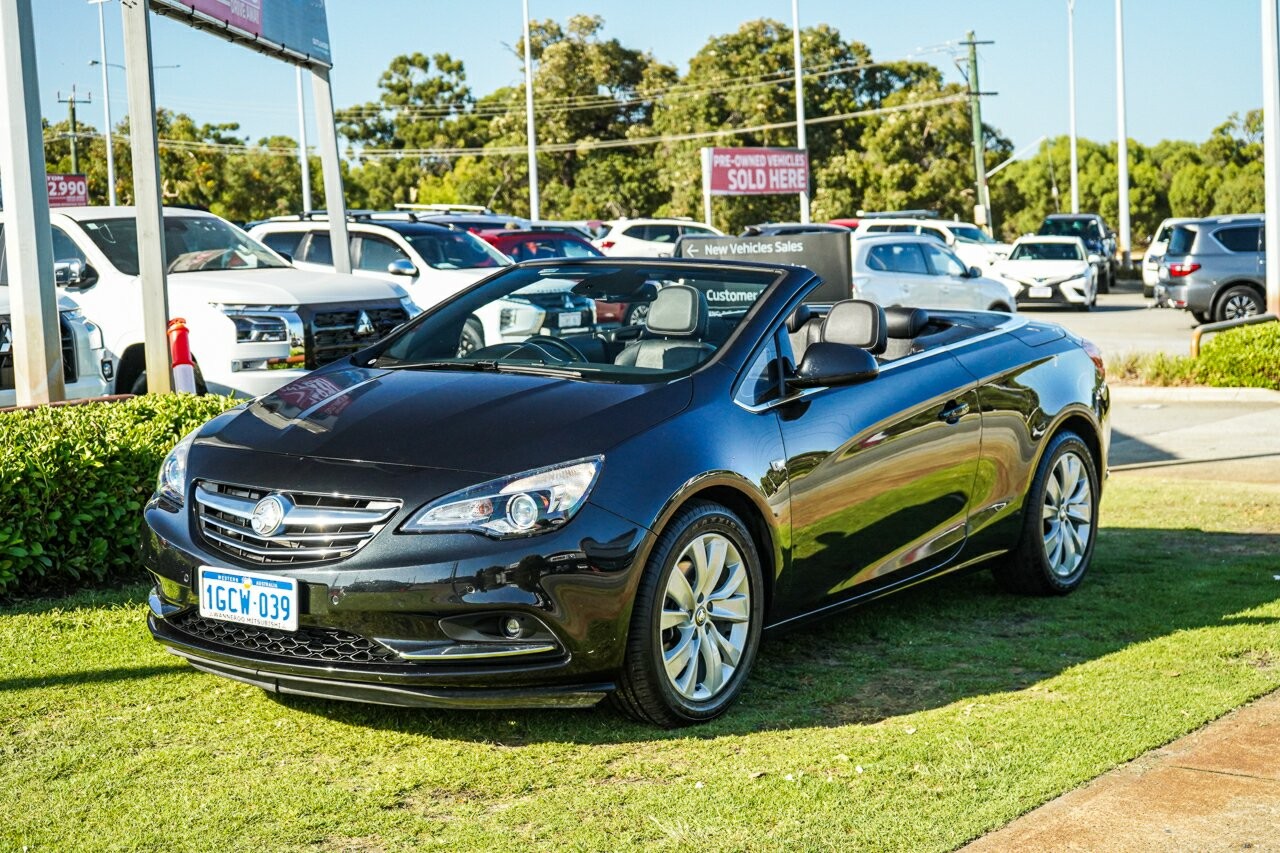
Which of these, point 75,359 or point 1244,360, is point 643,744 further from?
point 1244,360

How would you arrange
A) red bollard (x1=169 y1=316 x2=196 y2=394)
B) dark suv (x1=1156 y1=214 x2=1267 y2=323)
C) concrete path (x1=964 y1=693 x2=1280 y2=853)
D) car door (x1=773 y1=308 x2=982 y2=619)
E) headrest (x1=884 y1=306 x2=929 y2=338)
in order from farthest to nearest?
dark suv (x1=1156 y1=214 x2=1267 y2=323) < red bollard (x1=169 y1=316 x2=196 y2=394) < headrest (x1=884 y1=306 x2=929 y2=338) < car door (x1=773 y1=308 x2=982 y2=619) < concrete path (x1=964 y1=693 x2=1280 y2=853)

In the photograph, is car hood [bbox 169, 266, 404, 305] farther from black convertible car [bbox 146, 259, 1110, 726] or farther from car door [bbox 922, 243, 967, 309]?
car door [bbox 922, 243, 967, 309]

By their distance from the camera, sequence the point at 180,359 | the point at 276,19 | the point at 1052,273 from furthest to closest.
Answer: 1. the point at 1052,273
2. the point at 276,19
3. the point at 180,359

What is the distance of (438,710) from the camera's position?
5016 mm

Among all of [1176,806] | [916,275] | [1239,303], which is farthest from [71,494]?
[1239,303]

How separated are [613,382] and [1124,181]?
1741 inches

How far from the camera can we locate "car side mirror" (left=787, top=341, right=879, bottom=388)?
5.44 meters

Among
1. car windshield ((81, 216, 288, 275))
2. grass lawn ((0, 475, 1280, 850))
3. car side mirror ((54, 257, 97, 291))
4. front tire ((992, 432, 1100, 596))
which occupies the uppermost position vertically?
car windshield ((81, 216, 288, 275))

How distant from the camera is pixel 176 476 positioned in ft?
16.6

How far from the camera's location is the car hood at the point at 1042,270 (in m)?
31.0

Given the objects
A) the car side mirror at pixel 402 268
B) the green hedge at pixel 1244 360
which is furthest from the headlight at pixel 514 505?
the green hedge at pixel 1244 360

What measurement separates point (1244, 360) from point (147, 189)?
37.4 ft

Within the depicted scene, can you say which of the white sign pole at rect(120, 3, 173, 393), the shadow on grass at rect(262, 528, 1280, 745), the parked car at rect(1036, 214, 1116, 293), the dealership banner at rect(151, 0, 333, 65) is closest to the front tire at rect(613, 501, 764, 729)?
the shadow on grass at rect(262, 528, 1280, 745)

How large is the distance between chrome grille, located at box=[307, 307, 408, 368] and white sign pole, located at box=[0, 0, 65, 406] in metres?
3.31
